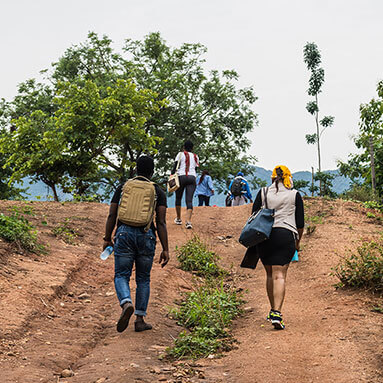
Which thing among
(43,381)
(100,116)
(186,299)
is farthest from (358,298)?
(100,116)

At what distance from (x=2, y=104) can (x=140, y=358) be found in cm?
3262

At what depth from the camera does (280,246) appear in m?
6.33

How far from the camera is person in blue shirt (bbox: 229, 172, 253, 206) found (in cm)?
1772

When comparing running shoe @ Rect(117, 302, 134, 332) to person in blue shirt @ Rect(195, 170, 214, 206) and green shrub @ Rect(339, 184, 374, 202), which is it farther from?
green shrub @ Rect(339, 184, 374, 202)

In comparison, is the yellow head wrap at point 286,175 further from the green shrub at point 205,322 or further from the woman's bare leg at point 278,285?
the green shrub at point 205,322

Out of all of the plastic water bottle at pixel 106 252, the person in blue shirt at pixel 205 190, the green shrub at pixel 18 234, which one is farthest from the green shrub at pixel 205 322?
the person in blue shirt at pixel 205 190

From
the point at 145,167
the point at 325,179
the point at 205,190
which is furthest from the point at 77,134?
the point at 145,167

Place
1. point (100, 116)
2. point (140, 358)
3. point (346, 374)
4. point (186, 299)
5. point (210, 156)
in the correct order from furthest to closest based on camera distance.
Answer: point (210, 156)
point (100, 116)
point (186, 299)
point (140, 358)
point (346, 374)

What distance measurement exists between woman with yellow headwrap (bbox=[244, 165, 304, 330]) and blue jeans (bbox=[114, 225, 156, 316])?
1.31 meters

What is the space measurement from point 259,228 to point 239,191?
11.5 metres

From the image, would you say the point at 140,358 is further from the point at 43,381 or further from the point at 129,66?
the point at 129,66

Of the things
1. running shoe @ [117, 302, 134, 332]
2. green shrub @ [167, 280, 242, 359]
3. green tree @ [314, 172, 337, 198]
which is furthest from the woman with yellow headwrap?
green tree @ [314, 172, 337, 198]

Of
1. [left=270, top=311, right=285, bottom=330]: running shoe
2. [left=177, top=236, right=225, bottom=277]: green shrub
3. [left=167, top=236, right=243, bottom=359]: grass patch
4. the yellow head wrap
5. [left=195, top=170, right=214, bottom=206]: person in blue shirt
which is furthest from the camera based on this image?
[left=195, top=170, right=214, bottom=206]: person in blue shirt

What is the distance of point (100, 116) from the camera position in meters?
22.2
